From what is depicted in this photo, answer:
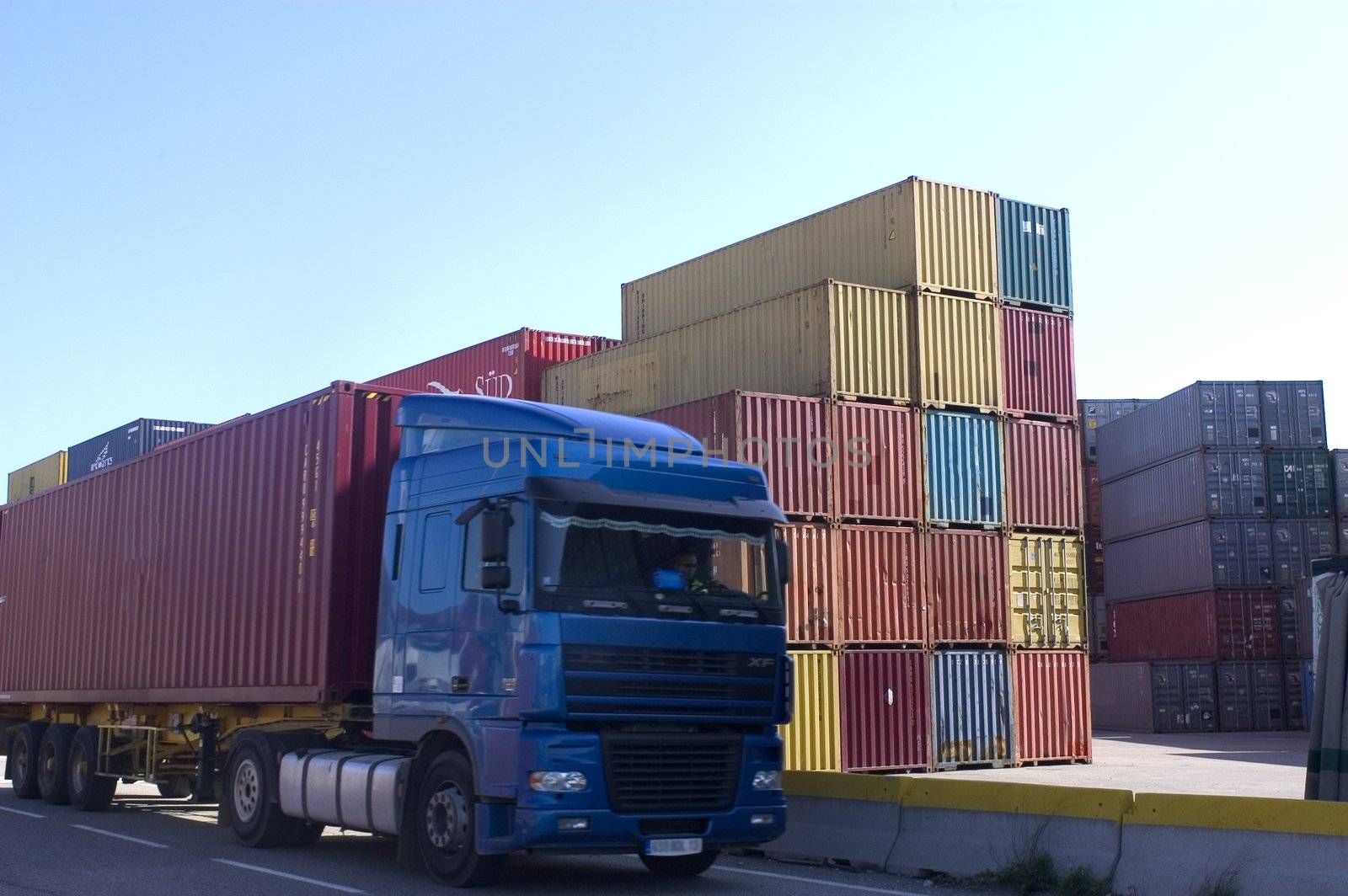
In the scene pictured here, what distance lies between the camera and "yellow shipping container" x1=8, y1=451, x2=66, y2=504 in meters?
44.6

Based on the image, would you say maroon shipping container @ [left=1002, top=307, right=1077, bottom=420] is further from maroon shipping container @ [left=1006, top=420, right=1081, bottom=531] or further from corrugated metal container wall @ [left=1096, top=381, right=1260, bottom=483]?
corrugated metal container wall @ [left=1096, top=381, right=1260, bottom=483]

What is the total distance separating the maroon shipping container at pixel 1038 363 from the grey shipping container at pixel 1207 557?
17007 mm

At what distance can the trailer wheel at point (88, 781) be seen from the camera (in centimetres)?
1625

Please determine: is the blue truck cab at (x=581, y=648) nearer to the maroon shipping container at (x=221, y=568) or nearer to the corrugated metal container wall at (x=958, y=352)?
the maroon shipping container at (x=221, y=568)

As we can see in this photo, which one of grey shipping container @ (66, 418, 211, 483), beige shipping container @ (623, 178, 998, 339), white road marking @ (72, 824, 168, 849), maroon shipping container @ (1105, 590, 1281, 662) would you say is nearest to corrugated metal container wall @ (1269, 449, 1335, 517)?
maroon shipping container @ (1105, 590, 1281, 662)

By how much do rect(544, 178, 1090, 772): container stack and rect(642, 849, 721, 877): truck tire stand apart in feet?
28.4

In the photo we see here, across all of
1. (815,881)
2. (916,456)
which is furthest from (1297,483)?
(815,881)

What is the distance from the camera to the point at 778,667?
10250 millimetres

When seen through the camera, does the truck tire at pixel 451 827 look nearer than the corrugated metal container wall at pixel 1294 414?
Yes

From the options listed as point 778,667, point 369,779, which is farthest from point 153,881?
point 778,667

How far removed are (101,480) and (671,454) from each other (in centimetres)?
974

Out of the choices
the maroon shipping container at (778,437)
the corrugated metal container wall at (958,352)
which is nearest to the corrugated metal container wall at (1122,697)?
the corrugated metal container wall at (958,352)

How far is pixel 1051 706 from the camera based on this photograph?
22609mm

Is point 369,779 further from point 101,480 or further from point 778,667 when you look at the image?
point 101,480
